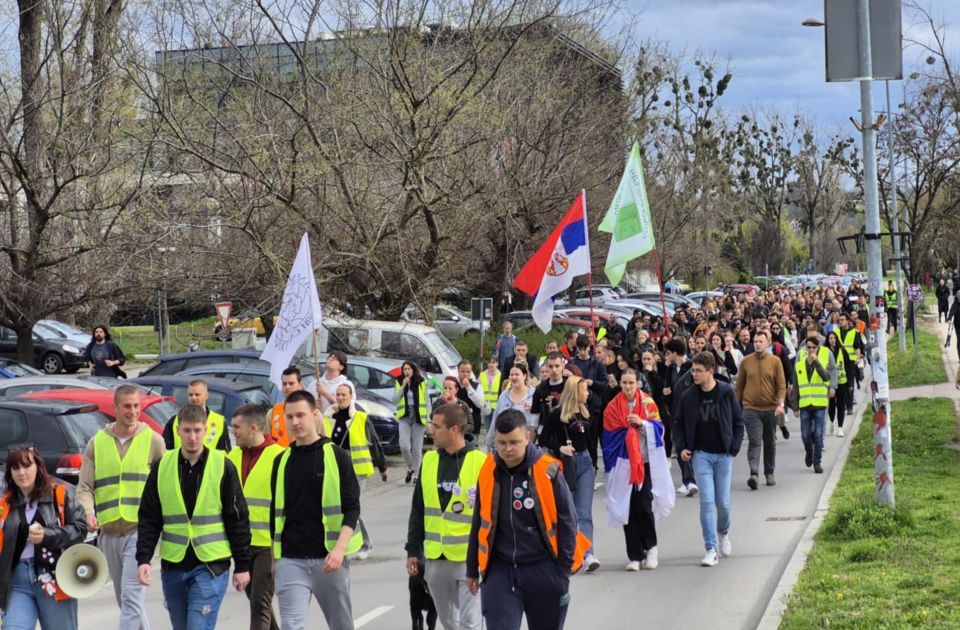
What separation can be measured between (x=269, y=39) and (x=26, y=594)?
51.4 feet

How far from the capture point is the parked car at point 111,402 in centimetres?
1285

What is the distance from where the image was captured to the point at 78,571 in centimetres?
674

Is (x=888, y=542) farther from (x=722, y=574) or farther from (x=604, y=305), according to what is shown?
(x=604, y=305)

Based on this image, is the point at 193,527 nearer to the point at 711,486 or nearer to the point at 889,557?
the point at 711,486

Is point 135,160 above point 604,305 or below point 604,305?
above

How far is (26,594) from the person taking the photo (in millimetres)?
6762

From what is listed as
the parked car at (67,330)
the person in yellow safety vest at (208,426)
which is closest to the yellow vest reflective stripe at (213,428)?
the person in yellow safety vest at (208,426)

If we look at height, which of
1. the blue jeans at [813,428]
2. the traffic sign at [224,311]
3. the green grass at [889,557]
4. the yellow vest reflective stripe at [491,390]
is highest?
the traffic sign at [224,311]

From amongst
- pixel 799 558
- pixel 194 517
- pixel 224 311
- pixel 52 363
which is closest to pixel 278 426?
pixel 194 517

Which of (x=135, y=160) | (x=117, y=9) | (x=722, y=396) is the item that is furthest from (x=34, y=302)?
(x=722, y=396)

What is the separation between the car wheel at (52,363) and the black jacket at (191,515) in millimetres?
30335

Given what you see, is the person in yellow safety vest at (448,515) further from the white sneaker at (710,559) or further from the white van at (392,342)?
the white van at (392,342)

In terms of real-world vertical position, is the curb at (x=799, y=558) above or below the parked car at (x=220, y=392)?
below

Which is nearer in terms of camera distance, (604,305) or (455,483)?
(455,483)
